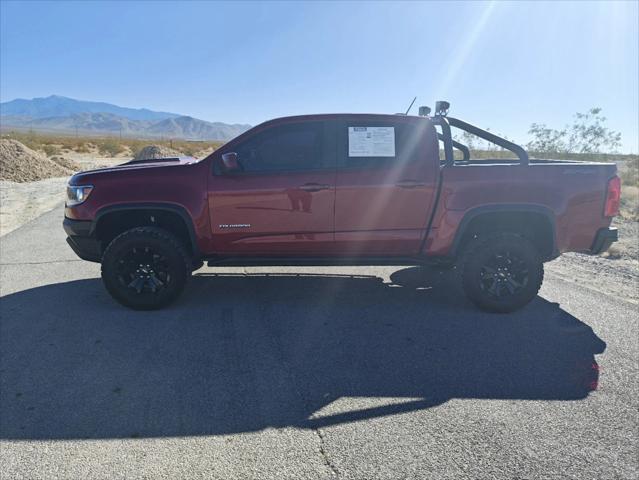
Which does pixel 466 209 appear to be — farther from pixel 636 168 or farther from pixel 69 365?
pixel 636 168

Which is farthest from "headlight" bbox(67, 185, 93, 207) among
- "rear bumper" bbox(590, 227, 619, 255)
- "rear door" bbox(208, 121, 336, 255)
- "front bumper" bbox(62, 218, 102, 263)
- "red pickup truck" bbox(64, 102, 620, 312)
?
"rear bumper" bbox(590, 227, 619, 255)

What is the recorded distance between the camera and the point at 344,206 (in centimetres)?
424

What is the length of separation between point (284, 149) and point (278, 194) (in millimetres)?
495

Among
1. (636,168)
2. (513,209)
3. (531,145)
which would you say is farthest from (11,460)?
(636,168)

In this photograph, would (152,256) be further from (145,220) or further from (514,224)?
(514,224)

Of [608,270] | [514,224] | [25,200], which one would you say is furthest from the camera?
[25,200]

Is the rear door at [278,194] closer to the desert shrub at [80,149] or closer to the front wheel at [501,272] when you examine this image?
the front wheel at [501,272]

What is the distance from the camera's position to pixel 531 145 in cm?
2266

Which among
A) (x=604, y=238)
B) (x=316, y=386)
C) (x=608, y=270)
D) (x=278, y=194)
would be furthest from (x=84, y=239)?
(x=608, y=270)

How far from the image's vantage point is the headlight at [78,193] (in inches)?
170

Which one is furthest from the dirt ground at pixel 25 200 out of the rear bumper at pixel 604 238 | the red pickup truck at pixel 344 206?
the rear bumper at pixel 604 238

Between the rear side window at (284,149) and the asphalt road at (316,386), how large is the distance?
150 cm

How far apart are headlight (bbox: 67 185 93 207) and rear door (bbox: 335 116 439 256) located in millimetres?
2550

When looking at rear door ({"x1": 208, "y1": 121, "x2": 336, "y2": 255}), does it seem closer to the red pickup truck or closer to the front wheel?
the red pickup truck
